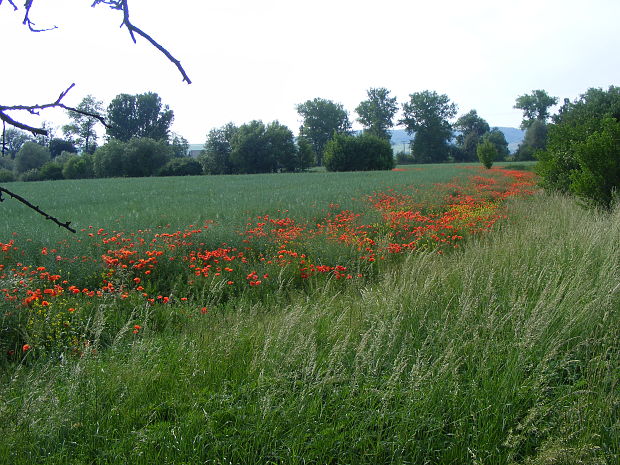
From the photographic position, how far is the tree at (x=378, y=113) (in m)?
93.1

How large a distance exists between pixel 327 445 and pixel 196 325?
7.34 ft

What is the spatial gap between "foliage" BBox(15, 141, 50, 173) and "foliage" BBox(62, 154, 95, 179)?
6.94 feet

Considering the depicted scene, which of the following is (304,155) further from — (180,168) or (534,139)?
(534,139)

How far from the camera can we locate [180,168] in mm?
51844

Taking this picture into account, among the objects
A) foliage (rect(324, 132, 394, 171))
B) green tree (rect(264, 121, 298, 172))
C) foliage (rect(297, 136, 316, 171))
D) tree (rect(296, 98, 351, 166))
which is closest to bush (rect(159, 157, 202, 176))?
green tree (rect(264, 121, 298, 172))

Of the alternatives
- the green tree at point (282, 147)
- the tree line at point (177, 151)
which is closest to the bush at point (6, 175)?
the tree line at point (177, 151)

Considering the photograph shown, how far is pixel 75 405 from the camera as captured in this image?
269 centimetres

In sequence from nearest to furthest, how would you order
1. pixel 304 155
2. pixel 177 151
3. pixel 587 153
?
pixel 587 153
pixel 304 155
pixel 177 151

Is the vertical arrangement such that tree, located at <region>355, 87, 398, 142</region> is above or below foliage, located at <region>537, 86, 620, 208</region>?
above

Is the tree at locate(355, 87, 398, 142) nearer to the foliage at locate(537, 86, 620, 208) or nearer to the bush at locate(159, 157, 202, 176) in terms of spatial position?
the bush at locate(159, 157, 202, 176)

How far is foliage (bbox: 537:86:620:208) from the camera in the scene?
31.5 ft

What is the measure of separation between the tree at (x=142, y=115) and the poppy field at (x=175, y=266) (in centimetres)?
4653

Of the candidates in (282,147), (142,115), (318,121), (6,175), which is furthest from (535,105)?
(6,175)

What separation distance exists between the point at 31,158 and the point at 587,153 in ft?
163
